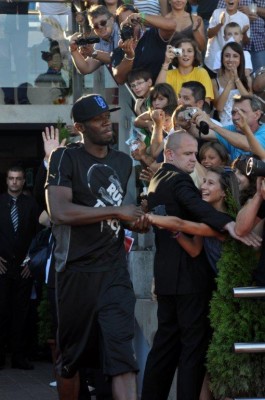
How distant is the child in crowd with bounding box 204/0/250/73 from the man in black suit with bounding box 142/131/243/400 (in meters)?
4.24

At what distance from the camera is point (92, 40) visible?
36.9 feet

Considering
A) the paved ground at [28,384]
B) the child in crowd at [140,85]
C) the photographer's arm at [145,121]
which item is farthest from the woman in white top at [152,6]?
the paved ground at [28,384]

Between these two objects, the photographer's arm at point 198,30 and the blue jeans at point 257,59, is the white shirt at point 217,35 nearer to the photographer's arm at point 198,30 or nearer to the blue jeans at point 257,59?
the photographer's arm at point 198,30

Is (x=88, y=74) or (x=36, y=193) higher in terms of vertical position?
(x=88, y=74)

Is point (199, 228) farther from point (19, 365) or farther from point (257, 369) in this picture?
point (19, 365)

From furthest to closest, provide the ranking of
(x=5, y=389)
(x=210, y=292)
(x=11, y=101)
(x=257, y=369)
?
(x=11, y=101) < (x=5, y=389) < (x=210, y=292) < (x=257, y=369)

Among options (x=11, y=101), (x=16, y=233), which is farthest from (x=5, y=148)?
(x=16, y=233)

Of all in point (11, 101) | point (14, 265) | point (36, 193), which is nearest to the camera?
point (36, 193)

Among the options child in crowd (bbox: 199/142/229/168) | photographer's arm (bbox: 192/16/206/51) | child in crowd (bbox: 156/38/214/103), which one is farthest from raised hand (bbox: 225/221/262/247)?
photographer's arm (bbox: 192/16/206/51)

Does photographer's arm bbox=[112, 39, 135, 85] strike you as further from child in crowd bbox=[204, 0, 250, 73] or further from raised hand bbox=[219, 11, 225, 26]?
raised hand bbox=[219, 11, 225, 26]

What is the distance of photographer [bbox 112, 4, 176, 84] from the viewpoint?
10922mm

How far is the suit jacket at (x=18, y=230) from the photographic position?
504 inches

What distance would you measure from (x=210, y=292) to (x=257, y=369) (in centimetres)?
78

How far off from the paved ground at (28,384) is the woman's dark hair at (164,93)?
10.1ft
